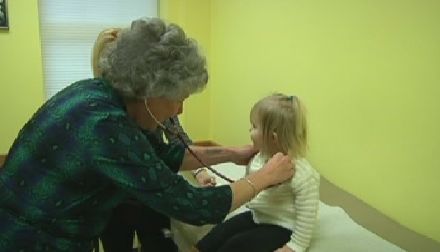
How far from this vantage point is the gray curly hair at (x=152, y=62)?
1020 millimetres

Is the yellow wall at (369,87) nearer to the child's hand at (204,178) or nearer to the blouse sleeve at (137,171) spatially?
the child's hand at (204,178)

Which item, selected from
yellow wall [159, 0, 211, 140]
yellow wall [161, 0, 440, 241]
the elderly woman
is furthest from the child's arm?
yellow wall [159, 0, 211, 140]

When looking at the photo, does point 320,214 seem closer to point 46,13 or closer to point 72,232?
point 72,232

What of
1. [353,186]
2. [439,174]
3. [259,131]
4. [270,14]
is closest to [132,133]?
[259,131]

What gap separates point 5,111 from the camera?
127 inches

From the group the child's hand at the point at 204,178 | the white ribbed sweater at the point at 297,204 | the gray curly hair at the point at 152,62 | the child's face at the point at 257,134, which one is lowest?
the child's hand at the point at 204,178

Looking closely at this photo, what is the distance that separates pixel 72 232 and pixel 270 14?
1981mm

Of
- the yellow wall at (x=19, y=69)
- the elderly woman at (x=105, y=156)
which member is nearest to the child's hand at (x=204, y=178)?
the elderly woman at (x=105, y=156)

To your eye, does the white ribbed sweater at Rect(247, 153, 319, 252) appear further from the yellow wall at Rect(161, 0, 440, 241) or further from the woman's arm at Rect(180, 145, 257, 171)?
the yellow wall at Rect(161, 0, 440, 241)

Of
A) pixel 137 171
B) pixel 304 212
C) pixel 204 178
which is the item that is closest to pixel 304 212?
pixel 304 212

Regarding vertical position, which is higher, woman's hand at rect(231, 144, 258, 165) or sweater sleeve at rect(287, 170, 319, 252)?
woman's hand at rect(231, 144, 258, 165)

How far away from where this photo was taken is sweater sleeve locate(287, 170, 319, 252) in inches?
54.7

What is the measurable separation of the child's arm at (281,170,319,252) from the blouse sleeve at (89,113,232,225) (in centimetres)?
47

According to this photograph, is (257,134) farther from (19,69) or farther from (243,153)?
(19,69)
